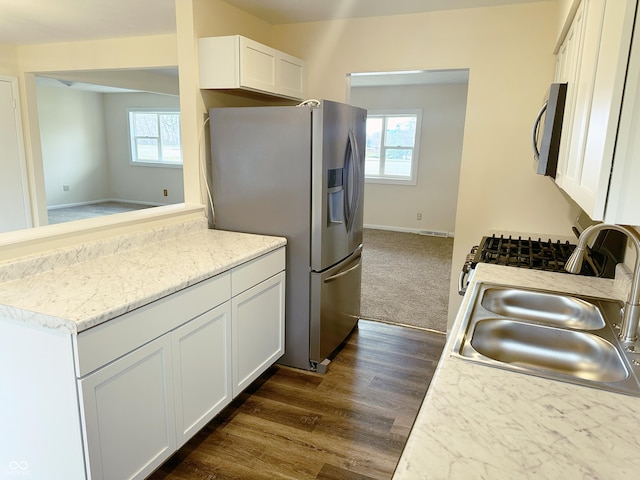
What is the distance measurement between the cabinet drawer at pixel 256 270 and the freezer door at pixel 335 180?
231 millimetres

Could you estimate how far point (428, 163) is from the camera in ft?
23.2

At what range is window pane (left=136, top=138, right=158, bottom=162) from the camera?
31.2ft

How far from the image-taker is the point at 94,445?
150cm

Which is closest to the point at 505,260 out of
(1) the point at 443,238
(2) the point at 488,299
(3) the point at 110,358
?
(2) the point at 488,299

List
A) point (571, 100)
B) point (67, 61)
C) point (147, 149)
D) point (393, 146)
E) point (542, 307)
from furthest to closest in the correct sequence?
point (147, 149) → point (393, 146) → point (67, 61) → point (542, 307) → point (571, 100)

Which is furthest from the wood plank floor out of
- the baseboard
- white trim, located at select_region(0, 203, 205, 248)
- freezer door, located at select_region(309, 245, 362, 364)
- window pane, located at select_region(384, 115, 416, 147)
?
window pane, located at select_region(384, 115, 416, 147)

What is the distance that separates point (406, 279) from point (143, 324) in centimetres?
363

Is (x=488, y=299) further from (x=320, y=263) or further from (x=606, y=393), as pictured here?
(x=320, y=263)

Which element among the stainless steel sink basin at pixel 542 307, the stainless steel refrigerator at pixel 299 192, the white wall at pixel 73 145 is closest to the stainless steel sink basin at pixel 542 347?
the stainless steel sink basin at pixel 542 307

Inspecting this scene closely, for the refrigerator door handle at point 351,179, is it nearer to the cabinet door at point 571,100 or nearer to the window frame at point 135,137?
the cabinet door at point 571,100

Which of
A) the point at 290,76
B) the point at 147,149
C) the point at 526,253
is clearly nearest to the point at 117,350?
the point at 526,253

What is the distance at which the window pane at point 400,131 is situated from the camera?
23.5 ft

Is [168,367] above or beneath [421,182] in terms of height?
beneath

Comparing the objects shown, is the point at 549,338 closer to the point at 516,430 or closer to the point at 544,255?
the point at 516,430
